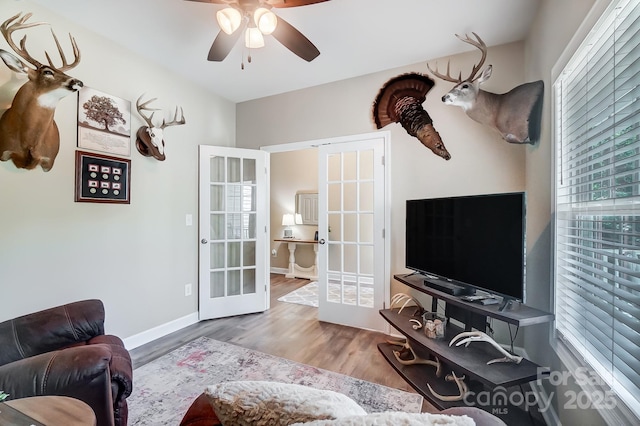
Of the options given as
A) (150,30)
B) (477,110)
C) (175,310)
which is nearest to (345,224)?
(477,110)

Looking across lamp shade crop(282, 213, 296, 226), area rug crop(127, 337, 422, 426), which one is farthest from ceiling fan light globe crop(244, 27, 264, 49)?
lamp shade crop(282, 213, 296, 226)

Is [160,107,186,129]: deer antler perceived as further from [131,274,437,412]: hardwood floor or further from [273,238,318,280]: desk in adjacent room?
[273,238,318,280]: desk in adjacent room

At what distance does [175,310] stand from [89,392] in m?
1.87

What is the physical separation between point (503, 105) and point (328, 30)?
1543 millimetres

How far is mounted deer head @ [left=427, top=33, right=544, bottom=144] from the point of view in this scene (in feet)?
6.30

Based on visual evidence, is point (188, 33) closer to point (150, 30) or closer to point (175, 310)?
point (150, 30)

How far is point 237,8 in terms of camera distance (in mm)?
1702

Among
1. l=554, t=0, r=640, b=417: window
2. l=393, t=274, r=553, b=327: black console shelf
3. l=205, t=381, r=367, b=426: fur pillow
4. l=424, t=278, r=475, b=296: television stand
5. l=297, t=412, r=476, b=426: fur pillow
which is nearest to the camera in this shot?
l=297, t=412, r=476, b=426: fur pillow

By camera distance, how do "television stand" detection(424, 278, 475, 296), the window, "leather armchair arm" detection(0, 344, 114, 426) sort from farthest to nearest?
"television stand" detection(424, 278, 475, 296), "leather armchair arm" detection(0, 344, 114, 426), the window

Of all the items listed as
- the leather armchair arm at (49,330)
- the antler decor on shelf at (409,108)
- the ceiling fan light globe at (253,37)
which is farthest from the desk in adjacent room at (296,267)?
the ceiling fan light globe at (253,37)

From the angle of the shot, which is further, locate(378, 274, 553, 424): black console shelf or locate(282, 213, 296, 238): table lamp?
locate(282, 213, 296, 238): table lamp

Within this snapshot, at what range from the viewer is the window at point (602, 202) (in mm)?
969

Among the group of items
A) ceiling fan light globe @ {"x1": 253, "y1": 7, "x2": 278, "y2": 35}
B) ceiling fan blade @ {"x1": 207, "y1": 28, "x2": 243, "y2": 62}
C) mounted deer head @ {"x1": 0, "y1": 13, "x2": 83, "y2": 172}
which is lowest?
mounted deer head @ {"x1": 0, "y1": 13, "x2": 83, "y2": 172}

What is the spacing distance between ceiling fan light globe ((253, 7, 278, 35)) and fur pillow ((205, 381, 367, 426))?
1.87 m
